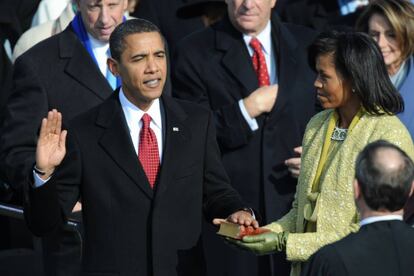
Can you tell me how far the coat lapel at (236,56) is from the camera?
7641 millimetres

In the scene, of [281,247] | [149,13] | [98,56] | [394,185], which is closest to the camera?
[394,185]

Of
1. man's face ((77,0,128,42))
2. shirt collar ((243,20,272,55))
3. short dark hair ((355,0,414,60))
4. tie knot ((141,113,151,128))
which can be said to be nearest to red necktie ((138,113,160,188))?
tie knot ((141,113,151,128))

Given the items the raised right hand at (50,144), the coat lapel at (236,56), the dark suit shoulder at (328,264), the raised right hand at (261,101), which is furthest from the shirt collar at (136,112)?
the dark suit shoulder at (328,264)

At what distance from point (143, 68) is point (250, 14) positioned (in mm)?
1670

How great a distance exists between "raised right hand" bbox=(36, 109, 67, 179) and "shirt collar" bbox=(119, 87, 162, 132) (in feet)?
1.41

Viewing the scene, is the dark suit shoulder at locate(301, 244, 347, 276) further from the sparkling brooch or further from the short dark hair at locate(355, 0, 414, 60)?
the short dark hair at locate(355, 0, 414, 60)

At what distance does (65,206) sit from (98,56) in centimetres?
166

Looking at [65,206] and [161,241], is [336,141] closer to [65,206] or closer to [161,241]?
[161,241]

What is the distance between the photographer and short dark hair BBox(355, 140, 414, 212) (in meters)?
4.71

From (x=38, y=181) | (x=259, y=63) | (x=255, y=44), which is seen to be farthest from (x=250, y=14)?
(x=38, y=181)

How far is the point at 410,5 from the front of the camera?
7.56 metres

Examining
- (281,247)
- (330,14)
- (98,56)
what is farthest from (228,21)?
(281,247)

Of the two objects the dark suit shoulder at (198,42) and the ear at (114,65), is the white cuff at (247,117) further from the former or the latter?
the ear at (114,65)

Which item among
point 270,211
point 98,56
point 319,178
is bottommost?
point 270,211
